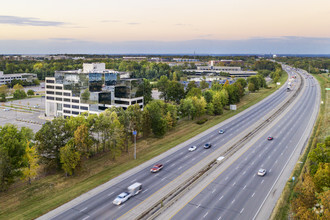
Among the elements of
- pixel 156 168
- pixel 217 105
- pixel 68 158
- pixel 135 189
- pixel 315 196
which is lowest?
pixel 135 189

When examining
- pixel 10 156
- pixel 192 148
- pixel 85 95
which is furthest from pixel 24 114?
pixel 192 148

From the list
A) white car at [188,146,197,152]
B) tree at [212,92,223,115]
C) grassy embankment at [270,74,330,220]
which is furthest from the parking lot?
grassy embankment at [270,74,330,220]

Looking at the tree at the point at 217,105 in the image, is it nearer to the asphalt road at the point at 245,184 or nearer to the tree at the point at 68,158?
the asphalt road at the point at 245,184

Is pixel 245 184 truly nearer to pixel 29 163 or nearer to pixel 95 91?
pixel 29 163

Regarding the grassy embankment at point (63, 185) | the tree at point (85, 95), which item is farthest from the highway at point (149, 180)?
the tree at point (85, 95)

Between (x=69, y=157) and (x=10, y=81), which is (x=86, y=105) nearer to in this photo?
(x=69, y=157)
